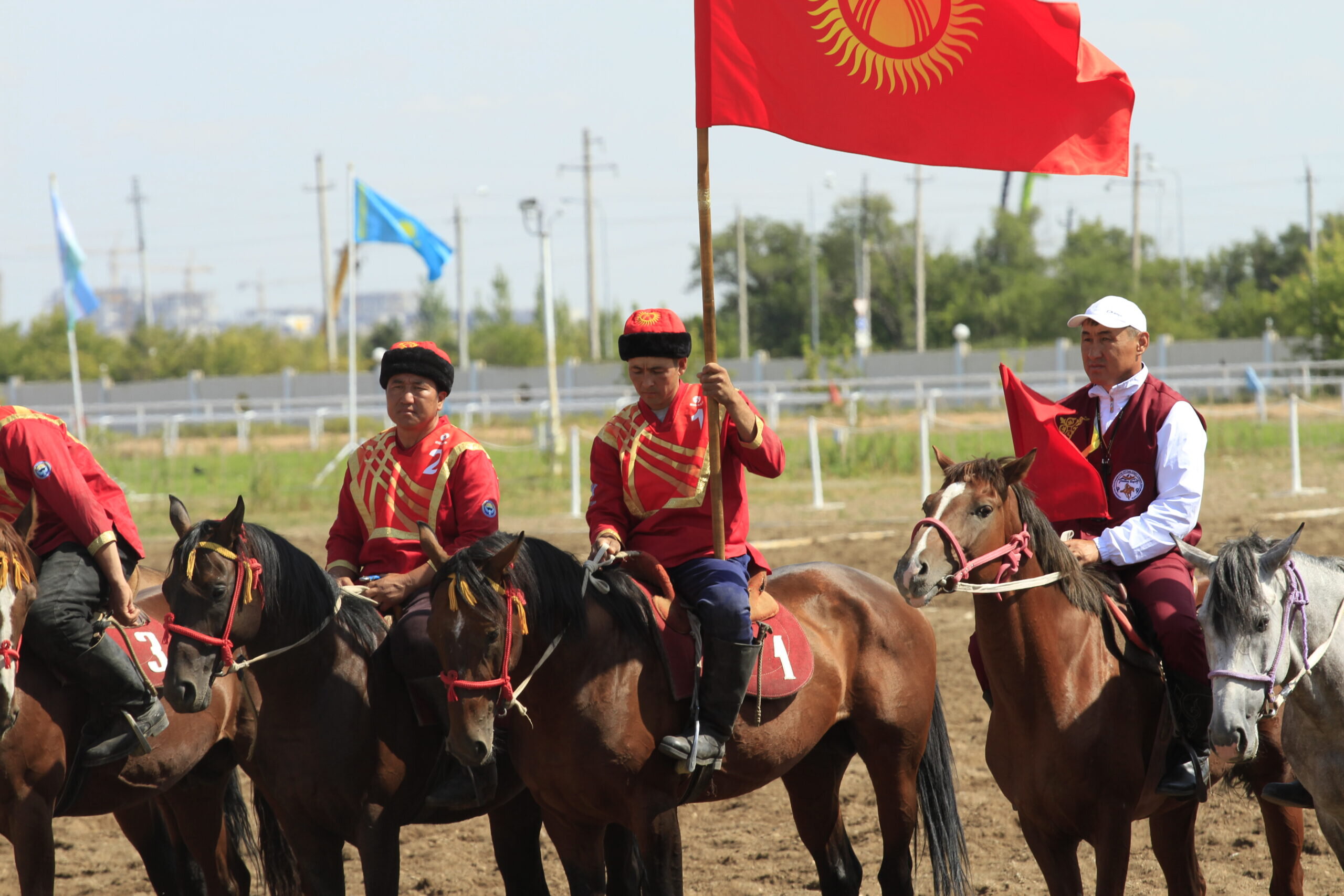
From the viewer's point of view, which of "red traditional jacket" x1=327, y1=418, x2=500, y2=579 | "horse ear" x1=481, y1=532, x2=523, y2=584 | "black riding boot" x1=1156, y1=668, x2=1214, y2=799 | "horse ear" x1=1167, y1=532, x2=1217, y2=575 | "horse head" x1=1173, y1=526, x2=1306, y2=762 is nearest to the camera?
"horse head" x1=1173, y1=526, x2=1306, y2=762

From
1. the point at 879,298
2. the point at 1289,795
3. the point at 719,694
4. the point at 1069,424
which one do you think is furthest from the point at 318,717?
the point at 879,298

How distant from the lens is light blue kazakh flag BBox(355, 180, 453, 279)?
2091 centimetres

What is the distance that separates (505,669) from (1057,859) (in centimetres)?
198

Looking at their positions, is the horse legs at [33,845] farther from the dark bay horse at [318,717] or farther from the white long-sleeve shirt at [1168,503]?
the white long-sleeve shirt at [1168,503]

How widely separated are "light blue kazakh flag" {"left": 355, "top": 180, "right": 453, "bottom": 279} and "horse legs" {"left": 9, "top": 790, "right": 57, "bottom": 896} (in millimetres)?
16773

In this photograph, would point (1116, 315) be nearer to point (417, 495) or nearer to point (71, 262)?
point (417, 495)

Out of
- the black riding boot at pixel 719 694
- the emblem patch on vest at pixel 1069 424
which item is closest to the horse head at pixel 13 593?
the black riding boot at pixel 719 694

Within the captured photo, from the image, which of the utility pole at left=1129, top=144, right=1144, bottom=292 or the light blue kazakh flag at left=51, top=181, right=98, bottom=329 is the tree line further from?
the light blue kazakh flag at left=51, top=181, right=98, bottom=329

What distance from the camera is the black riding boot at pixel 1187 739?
14.4 feet

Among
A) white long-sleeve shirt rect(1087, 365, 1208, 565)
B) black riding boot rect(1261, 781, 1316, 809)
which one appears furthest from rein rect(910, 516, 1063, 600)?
black riding boot rect(1261, 781, 1316, 809)

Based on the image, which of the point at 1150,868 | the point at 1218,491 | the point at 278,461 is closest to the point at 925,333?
the point at 278,461

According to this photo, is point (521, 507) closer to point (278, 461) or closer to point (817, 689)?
point (278, 461)

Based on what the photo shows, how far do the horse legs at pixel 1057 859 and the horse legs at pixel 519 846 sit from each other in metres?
1.92

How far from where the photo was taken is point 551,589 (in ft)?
14.3
